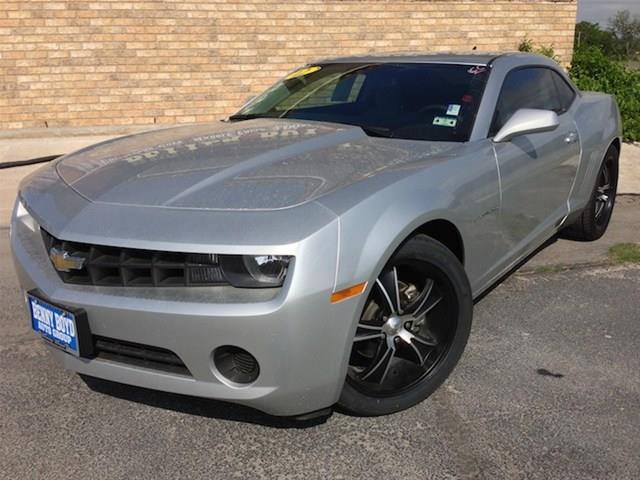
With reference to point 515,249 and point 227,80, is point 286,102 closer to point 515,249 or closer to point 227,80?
point 515,249

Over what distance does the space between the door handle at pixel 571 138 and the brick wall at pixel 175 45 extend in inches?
288

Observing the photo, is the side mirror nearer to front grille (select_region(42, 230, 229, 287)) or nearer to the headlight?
the headlight

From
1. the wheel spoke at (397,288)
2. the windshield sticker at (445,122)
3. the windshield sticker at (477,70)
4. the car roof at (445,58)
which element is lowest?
the wheel spoke at (397,288)

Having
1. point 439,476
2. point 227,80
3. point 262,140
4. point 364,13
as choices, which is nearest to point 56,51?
point 227,80

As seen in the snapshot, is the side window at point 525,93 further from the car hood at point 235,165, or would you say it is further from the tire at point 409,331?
the tire at point 409,331

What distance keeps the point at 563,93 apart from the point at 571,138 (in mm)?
604

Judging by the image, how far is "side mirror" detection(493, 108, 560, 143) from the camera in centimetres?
341

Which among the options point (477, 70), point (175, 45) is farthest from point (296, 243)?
point (175, 45)

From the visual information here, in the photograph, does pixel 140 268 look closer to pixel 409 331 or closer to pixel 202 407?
pixel 202 407

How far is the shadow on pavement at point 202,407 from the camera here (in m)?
2.81

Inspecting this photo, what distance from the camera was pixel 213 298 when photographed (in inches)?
90.7

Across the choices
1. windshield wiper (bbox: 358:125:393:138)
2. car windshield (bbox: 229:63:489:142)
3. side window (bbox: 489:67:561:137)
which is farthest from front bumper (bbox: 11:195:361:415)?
side window (bbox: 489:67:561:137)

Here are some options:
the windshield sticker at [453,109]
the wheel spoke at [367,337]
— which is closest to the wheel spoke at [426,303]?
the wheel spoke at [367,337]

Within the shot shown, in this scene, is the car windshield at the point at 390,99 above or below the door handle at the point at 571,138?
above
